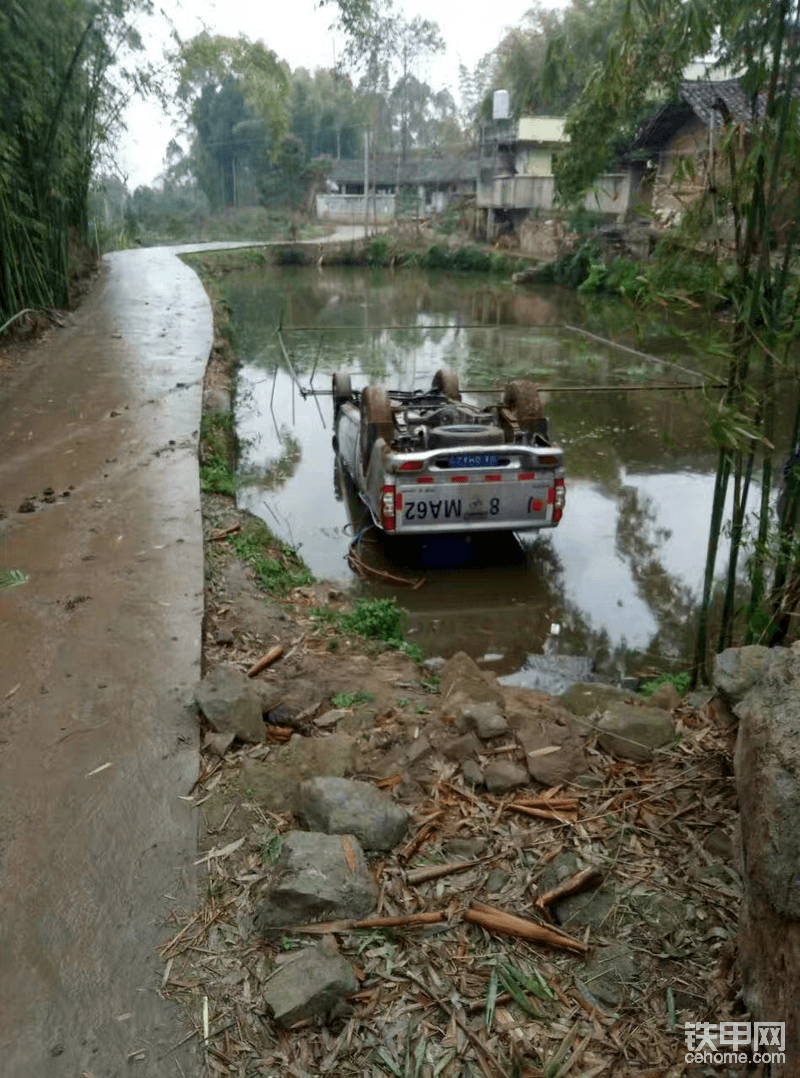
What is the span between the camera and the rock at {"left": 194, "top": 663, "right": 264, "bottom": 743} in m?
3.75

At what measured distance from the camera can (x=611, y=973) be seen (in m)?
2.47

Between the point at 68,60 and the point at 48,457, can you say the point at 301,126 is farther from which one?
the point at 48,457

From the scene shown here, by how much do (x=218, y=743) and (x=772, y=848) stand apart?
233 cm

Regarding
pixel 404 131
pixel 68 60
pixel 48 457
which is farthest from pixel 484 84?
pixel 48 457

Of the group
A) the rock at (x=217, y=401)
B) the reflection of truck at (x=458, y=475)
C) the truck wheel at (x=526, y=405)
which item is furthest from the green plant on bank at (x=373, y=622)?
the rock at (x=217, y=401)

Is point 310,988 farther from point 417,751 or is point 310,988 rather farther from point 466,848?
point 417,751

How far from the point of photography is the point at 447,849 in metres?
3.01

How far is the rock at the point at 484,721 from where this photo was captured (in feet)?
11.8

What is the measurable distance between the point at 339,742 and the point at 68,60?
13.3 m

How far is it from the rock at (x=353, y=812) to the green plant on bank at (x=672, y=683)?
108 inches

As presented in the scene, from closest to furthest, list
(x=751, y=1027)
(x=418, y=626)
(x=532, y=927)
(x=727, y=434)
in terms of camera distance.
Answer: (x=751, y=1027), (x=532, y=927), (x=727, y=434), (x=418, y=626)

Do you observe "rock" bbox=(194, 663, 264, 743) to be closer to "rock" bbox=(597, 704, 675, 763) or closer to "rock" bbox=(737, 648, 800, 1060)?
"rock" bbox=(597, 704, 675, 763)

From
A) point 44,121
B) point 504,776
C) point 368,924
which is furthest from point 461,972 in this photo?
point 44,121

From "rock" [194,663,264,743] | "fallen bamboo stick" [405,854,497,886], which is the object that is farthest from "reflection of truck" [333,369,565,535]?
"fallen bamboo stick" [405,854,497,886]
